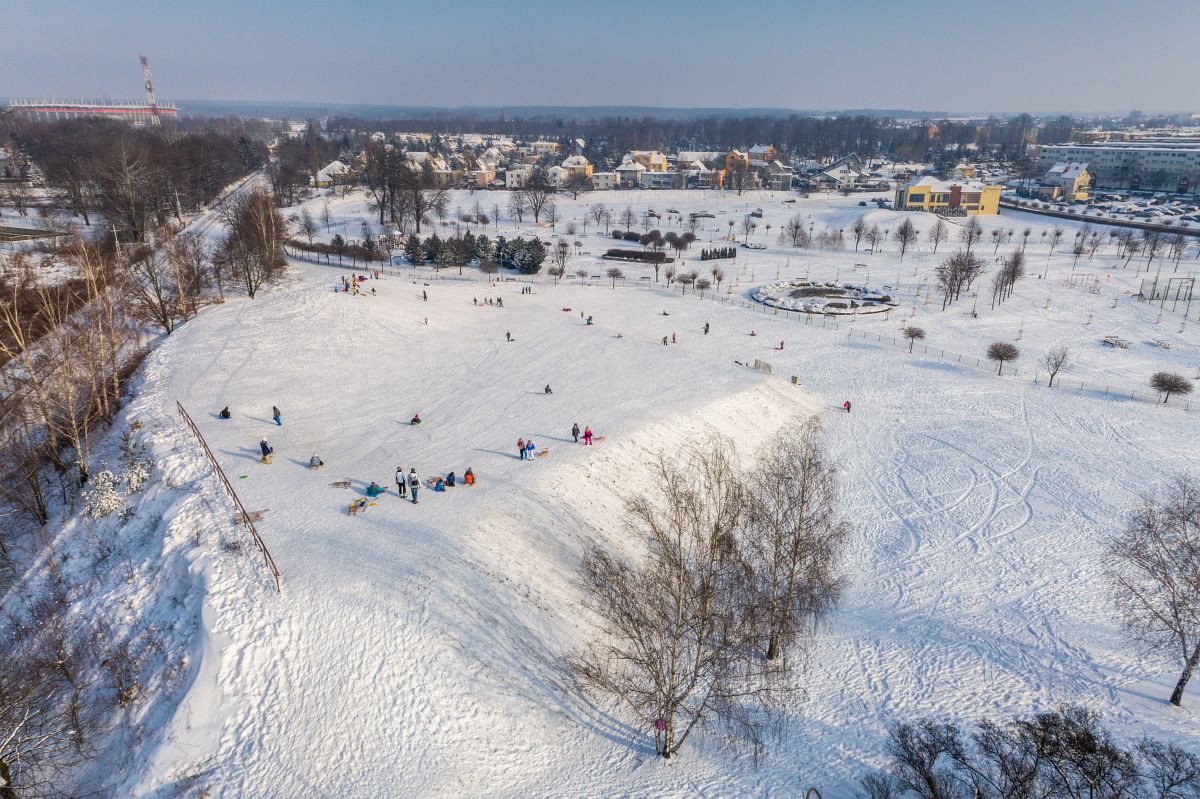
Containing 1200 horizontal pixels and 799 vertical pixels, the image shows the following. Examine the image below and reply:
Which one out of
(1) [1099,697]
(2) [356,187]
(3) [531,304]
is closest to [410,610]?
(1) [1099,697]

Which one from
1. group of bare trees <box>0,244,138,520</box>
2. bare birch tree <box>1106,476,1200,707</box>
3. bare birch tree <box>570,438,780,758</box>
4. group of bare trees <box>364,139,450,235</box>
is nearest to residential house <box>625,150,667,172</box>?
group of bare trees <box>364,139,450,235</box>

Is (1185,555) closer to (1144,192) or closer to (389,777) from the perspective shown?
(389,777)

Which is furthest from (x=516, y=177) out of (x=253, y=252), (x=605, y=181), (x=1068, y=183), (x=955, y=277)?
(x=1068, y=183)

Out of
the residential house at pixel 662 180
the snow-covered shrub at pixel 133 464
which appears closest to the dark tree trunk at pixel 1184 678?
the snow-covered shrub at pixel 133 464

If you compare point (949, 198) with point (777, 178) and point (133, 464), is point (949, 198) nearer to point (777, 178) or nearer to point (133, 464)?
point (777, 178)

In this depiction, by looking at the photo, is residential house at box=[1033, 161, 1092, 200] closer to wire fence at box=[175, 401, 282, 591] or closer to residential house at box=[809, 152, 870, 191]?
residential house at box=[809, 152, 870, 191]

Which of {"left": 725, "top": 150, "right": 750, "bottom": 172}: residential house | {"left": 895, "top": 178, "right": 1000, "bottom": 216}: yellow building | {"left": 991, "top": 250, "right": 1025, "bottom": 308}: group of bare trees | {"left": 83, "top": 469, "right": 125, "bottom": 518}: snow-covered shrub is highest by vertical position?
{"left": 725, "top": 150, "right": 750, "bottom": 172}: residential house
